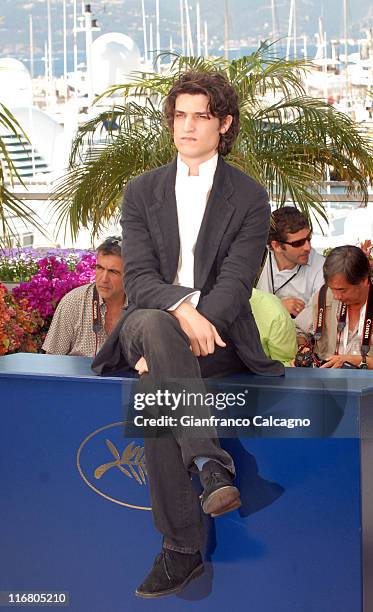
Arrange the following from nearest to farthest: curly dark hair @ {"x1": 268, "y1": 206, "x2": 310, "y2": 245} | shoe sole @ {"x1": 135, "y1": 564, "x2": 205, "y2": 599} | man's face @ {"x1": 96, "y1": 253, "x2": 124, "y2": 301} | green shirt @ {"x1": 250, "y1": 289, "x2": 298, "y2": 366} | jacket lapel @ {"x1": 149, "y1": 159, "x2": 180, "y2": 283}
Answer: shoe sole @ {"x1": 135, "y1": 564, "x2": 205, "y2": 599}, jacket lapel @ {"x1": 149, "y1": 159, "x2": 180, "y2": 283}, green shirt @ {"x1": 250, "y1": 289, "x2": 298, "y2": 366}, man's face @ {"x1": 96, "y1": 253, "x2": 124, "y2": 301}, curly dark hair @ {"x1": 268, "y1": 206, "x2": 310, "y2": 245}

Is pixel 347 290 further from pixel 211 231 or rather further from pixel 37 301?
pixel 37 301

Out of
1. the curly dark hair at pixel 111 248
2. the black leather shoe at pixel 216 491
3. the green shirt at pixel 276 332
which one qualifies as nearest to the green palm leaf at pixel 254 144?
the curly dark hair at pixel 111 248

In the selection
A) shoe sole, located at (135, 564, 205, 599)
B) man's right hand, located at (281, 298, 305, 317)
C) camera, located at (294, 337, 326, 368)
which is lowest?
shoe sole, located at (135, 564, 205, 599)

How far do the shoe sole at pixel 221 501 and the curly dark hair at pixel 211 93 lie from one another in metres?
1.24

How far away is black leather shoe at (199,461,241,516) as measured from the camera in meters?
3.79

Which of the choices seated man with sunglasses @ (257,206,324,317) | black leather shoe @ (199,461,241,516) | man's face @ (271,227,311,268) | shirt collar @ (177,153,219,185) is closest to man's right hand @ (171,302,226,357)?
black leather shoe @ (199,461,241,516)

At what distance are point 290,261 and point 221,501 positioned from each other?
10.8 feet

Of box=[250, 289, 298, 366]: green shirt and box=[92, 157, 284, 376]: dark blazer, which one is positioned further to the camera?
box=[250, 289, 298, 366]: green shirt

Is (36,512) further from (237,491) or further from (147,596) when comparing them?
(237,491)

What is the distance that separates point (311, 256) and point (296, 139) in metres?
1.53

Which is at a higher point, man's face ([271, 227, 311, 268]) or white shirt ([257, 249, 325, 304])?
man's face ([271, 227, 311, 268])

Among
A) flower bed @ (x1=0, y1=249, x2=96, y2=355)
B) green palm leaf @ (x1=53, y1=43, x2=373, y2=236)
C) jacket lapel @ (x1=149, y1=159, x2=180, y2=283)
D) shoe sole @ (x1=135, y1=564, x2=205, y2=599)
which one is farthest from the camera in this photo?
green palm leaf @ (x1=53, y1=43, x2=373, y2=236)

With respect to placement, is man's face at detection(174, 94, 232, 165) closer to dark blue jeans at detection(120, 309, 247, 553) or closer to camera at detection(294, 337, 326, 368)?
dark blue jeans at detection(120, 309, 247, 553)

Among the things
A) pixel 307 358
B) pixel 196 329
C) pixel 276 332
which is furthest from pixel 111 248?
pixel 196 329
